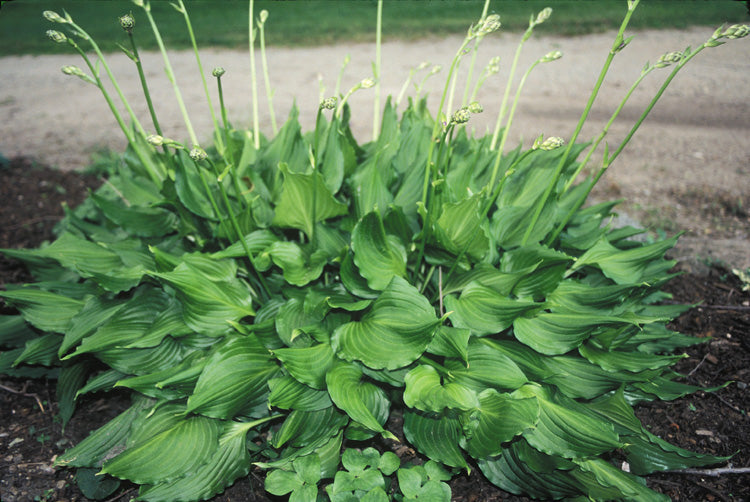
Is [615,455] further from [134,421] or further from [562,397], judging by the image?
[134,421]

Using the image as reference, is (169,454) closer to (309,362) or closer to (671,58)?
(309,362)

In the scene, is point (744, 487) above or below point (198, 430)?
below

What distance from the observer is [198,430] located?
227cm

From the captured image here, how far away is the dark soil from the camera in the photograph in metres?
2.32

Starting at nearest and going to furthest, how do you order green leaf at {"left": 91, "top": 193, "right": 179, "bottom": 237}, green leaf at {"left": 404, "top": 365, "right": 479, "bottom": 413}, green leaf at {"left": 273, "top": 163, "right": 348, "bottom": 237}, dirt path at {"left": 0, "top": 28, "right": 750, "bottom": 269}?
1. green leaf at {"left": 404, "top": 365, "right": 479, "bottom": 413}
2. green leaf at {"left": 273, "top": 163, "right": 348, "bottom": 237}
3. green leaf at {"left": 91, "top": 193, "right": 179, "bottom": 237}
4. dirt path at {"left": 0, "top": 28, "right": 750, "bottom": 269}

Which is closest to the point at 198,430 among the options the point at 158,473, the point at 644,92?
the point at 158,473

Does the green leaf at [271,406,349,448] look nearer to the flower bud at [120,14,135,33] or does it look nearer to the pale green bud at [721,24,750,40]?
the flower bud at [120,14,135,33]

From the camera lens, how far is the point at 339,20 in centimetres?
1342

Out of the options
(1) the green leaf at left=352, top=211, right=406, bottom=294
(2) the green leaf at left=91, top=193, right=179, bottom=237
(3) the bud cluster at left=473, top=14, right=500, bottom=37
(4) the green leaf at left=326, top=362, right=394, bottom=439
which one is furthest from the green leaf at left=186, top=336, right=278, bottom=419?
(3) the bud cluster at left=473, top=14, right=500, bottom=37

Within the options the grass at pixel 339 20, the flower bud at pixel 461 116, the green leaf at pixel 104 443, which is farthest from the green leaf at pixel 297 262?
the grass at pixel 339 20

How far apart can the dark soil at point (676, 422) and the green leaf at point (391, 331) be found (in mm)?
531

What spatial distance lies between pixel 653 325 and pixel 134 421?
2655 millimetres

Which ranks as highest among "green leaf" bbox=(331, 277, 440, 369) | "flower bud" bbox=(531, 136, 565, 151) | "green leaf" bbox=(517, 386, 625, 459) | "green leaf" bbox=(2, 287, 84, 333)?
"flower bud" bbox=(531, 136, 565, 151)

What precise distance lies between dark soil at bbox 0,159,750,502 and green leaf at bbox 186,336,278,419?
0.39m
